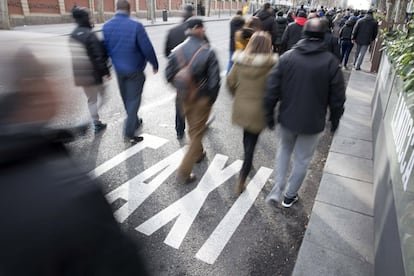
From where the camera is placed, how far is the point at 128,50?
14.4 feet

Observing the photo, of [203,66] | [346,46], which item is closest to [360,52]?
[346,46]

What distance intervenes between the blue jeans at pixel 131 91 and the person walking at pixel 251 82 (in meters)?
1.71

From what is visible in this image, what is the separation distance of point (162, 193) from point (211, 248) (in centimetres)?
104

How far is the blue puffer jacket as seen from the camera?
4.30 m

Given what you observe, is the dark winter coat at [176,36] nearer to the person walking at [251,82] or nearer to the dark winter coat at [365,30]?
the person walking at [251,82]

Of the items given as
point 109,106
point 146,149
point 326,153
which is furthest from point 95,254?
point 109,106

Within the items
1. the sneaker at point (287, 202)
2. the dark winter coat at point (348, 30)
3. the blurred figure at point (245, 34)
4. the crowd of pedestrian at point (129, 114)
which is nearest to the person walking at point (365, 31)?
the dark winter coat at point (348, 30)

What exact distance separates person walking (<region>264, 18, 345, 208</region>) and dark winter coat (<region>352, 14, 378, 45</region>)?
8252mm

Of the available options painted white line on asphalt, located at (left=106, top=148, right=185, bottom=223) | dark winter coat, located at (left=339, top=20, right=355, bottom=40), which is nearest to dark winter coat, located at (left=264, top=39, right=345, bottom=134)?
painted white line on asphalt, located at (left=106, top=148, right=185, bottom=223)

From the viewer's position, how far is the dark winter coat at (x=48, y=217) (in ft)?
2.60

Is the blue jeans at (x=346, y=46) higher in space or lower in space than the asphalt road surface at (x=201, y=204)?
higher

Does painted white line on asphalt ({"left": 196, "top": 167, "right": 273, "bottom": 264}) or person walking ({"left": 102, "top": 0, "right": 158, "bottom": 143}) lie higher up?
person walking ({"left": 102, "top": 0, "right": 158, "bottom": 143})

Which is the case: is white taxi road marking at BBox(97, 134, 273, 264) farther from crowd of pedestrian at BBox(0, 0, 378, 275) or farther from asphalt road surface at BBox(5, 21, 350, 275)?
crowd of pedestrian at BBox(0, 0, 378, 275)

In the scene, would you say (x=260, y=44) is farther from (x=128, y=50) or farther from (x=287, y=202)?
(x=128, y=50)
